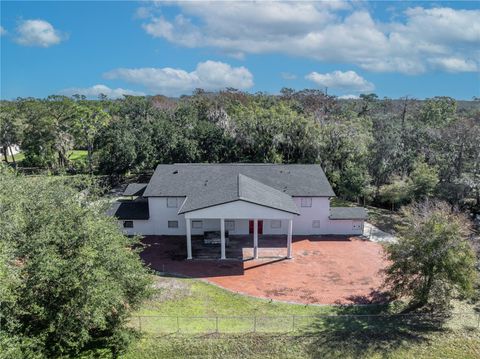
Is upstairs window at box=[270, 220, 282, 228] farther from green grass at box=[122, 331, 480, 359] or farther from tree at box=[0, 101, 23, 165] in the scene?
tree at box=[0, 101, 23, 165]

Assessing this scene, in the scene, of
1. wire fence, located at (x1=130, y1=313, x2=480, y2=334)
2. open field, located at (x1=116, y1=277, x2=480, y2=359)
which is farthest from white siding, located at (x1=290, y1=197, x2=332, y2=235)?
wire fence, located at (x1=130, y1=313, x2=480, y2=334)

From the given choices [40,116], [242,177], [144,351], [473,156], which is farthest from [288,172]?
[40,116]

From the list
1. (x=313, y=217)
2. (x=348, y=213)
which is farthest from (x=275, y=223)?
(x=348, y=213)

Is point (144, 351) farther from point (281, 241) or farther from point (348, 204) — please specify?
point (348, 204)

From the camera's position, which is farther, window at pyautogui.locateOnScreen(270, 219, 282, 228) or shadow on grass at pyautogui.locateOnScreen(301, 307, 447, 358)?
window at pyautogui.locateOnScreen(270, 219, 282, 228)

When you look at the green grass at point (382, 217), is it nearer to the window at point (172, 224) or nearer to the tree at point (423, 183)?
the tree at point (423, 183)

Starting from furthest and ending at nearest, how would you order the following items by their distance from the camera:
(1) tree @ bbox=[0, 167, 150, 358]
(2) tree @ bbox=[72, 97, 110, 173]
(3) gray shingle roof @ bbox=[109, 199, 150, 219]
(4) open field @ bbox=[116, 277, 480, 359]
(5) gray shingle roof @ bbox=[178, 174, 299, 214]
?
(2) tree @ bbox=[72, 97, 110, 173] < (3) gray shingle roof @ bbox=[109, 199, 150, 219] < (5) gray shingle roof @ bbox=[178, 174, 299, 214] < (4) open field @ bbox=[116, 277, 480, 359] < (1) tree @ bbox=[0, 167, 150, 358]

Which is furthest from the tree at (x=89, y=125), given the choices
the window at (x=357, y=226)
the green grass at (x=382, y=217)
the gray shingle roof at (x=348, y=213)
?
the window at (x=357, y=226)
